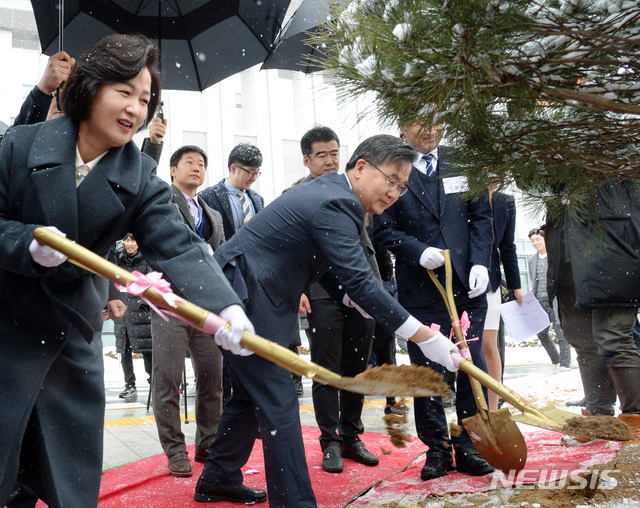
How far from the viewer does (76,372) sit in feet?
6.08

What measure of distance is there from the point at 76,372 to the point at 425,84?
1.44 m

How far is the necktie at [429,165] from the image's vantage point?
3383 millimetres

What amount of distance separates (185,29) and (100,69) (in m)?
3.07

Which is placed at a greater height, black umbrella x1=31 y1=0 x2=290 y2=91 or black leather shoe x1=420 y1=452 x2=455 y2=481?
black umbrella x1=31 y1=0 x2=290 y2=91

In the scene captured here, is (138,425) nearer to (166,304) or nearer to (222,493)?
(222,493)

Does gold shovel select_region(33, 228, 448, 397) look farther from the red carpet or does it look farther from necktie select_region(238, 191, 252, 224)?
necktie select_region(238, 191, 252, 224)

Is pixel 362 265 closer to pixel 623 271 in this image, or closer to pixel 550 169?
pixel 550 169

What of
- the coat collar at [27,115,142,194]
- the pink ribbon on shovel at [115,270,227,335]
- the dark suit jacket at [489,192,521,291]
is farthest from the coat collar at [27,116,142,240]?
the dark suit jacket at [489,192,521,291]

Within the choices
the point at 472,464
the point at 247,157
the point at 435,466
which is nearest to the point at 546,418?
the point at 472,464

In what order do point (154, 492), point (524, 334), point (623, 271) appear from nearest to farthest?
point (154, 492), point (623, 271), point (524, 334)

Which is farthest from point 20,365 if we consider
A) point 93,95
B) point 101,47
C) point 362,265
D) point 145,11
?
point 145,11

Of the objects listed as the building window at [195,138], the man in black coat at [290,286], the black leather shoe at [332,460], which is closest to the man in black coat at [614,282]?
the man in black coat at [290,286]

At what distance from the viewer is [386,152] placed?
2.69m

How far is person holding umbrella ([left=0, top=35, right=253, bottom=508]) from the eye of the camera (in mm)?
1709
